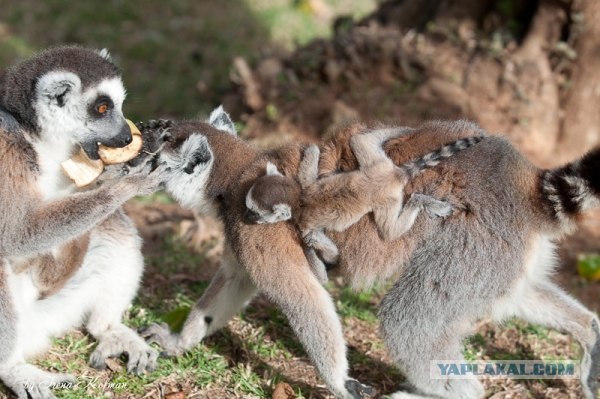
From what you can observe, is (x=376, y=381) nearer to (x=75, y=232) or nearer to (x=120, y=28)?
(x=75, y=232)

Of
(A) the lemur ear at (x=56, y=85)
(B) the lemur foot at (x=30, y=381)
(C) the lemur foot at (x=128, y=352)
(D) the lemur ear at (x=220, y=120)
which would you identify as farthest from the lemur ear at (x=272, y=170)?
(B) the lemur foot at (x=30, y=381)

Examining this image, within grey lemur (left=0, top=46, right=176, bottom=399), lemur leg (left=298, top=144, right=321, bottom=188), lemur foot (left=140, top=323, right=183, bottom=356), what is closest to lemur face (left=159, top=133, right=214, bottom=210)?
grey lemur (left=0, top=46, right=176, bottom=399)

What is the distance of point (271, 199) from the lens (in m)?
4.71

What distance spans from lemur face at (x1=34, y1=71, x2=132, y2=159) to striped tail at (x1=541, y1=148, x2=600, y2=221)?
2.80 metres

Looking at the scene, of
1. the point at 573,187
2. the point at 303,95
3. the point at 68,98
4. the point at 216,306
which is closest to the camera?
the point at 573,187

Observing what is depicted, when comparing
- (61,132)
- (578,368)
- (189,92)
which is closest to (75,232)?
(61,132)

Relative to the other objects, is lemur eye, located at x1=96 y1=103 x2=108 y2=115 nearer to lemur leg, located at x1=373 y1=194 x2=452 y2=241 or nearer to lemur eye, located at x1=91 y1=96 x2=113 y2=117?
lemur eye, located at x1=91 y1=96 x2=113 y2=117

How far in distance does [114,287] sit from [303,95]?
502 cm

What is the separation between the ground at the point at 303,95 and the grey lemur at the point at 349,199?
115 centimetres

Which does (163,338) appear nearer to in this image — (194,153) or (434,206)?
(194,153)

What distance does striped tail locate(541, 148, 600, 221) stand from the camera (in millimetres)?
4438

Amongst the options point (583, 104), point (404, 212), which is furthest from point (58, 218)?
point (583, 104)

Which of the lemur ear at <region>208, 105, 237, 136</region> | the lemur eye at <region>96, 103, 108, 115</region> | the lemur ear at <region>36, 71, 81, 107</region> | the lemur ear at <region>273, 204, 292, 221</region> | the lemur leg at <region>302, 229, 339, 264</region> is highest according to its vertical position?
the lemur ear at <region>36, 71, 81, 107</region>

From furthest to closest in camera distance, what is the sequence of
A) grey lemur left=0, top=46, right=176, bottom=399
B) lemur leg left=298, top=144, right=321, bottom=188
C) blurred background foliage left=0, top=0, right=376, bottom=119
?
blurred background foliage left=0, top=0, right=376, bottom=119, lemur leg left=298, top=144, right=321, bottom=188, grey lemur left=0, top=46, right=176, bottom=399
